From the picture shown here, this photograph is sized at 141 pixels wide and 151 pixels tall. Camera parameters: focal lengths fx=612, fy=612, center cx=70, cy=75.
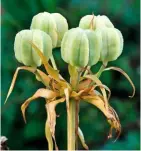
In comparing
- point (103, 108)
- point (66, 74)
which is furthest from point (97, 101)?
point (66, 74)

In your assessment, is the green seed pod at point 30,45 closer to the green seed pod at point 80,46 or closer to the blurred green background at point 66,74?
the green seed pod at point 80,46

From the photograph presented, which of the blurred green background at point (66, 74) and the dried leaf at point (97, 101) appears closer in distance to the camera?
the dried leaf at point (97, 101)

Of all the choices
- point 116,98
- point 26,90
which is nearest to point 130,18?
point 116,98

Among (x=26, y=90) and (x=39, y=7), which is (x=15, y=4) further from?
(x=26, y=90)

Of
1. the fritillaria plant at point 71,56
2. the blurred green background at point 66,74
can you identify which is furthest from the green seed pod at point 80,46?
the blurred green background at point 66,74

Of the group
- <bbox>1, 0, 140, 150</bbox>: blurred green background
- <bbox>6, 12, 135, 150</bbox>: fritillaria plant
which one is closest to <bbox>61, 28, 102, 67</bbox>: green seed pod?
<bbox>6, 12, 135, 150</bbox>: fritillaria plant

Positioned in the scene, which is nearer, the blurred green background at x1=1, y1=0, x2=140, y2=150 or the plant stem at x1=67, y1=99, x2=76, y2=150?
the plant stem at x1=67, y1=99, x2=76, y2=150

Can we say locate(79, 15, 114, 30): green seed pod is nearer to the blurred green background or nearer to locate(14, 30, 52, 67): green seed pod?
locate(14, 30, 52, 67): green seed pod
